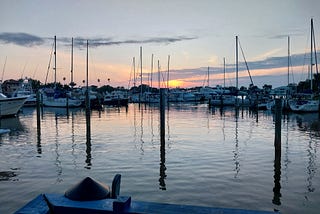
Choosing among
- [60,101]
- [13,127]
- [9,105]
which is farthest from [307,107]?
[60,101]

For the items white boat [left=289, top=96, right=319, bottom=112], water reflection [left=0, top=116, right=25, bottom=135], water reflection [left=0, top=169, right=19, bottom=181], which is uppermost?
white boat [left=289, top=96, right=319, bottom=112]

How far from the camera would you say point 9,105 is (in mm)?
45094

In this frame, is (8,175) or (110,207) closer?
(110,207)

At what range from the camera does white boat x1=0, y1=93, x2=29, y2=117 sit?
4403cm

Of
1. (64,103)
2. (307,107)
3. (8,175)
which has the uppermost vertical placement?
(64,103)

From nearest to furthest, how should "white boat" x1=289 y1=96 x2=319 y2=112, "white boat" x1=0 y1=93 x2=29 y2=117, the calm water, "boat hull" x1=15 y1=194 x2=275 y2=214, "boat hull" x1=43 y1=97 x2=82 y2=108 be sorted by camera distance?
"boat hull" x1=15 y1=194 x2=275 y2=214, the calm water, "white boat" x1=0 y1=93 x2=29 y2=117, "white boat" x1=289 y1=96 x2=319 y2=112, "boat hull" x1=43 y1=97 x2=82 y2=108

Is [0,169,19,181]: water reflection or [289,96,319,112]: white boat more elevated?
[289,96,319,112]: white boat

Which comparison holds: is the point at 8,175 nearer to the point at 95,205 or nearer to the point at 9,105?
the point at 95,205

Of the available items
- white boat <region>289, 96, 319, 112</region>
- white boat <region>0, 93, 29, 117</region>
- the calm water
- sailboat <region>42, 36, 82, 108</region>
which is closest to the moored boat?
the calm water

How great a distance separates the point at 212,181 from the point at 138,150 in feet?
23.6

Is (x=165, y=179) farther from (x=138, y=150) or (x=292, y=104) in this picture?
(x=292, y=104)

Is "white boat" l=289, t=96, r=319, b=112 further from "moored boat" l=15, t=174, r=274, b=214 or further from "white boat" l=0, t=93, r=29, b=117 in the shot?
"moored boat" l=15, t=174, r=274, b=214

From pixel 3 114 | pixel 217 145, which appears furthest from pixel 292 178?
pixel 3 114

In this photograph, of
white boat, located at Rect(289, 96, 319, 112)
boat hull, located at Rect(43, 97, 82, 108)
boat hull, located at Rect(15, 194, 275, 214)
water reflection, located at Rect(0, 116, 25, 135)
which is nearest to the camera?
boat hull, located at Rect(15, 194, 275, 214)
